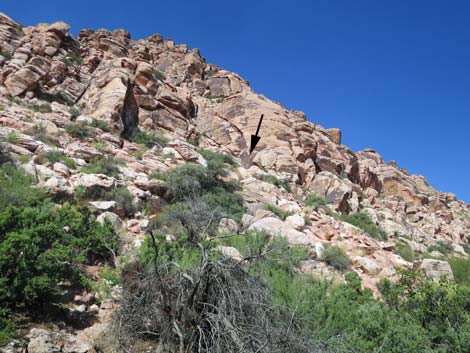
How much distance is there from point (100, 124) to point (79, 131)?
202cm

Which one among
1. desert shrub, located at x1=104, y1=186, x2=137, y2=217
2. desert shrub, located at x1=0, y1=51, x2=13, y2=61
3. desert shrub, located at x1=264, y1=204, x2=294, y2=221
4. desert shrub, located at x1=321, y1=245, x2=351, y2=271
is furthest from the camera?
desert shrub, located at x1=0, y1=51, x2=13, y2=61

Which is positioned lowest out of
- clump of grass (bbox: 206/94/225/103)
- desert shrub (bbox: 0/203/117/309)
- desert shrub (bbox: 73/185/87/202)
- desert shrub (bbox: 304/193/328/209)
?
desert shrub (bbox: 0/203/117/309)

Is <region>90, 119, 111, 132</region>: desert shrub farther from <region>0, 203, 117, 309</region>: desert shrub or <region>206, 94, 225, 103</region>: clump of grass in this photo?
<region>206, 94, 225, 103</region>: clump of grass

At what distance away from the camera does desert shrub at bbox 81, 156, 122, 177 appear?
11.9m

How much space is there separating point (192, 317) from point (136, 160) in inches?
477

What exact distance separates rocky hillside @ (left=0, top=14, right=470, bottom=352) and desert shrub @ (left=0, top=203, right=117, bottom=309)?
730mm

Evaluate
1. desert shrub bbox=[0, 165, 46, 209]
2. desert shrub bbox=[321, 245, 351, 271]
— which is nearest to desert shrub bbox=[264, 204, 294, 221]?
desert shrub bbox=[321, 245, 351, 271]

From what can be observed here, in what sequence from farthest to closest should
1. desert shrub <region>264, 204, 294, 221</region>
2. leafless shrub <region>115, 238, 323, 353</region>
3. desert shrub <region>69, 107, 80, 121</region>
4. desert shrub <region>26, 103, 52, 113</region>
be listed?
desert shrub <region>69, 107, 80, 121</region> → desert shrub <region>26, 103, 52, 113</region> → desert shrub <region>264, 204, 294, 221</region> → leafless shrub <region>115, 238, 323, 353</region>

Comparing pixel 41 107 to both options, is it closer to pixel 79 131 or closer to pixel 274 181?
pixel 79 131

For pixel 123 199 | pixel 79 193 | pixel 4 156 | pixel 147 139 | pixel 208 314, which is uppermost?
pixel 147 139

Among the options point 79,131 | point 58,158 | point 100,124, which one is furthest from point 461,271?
point 100,124

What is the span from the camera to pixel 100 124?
58.2 feet

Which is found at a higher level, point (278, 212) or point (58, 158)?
point (278, 212)

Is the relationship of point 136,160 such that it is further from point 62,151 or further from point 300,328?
point 300,328
